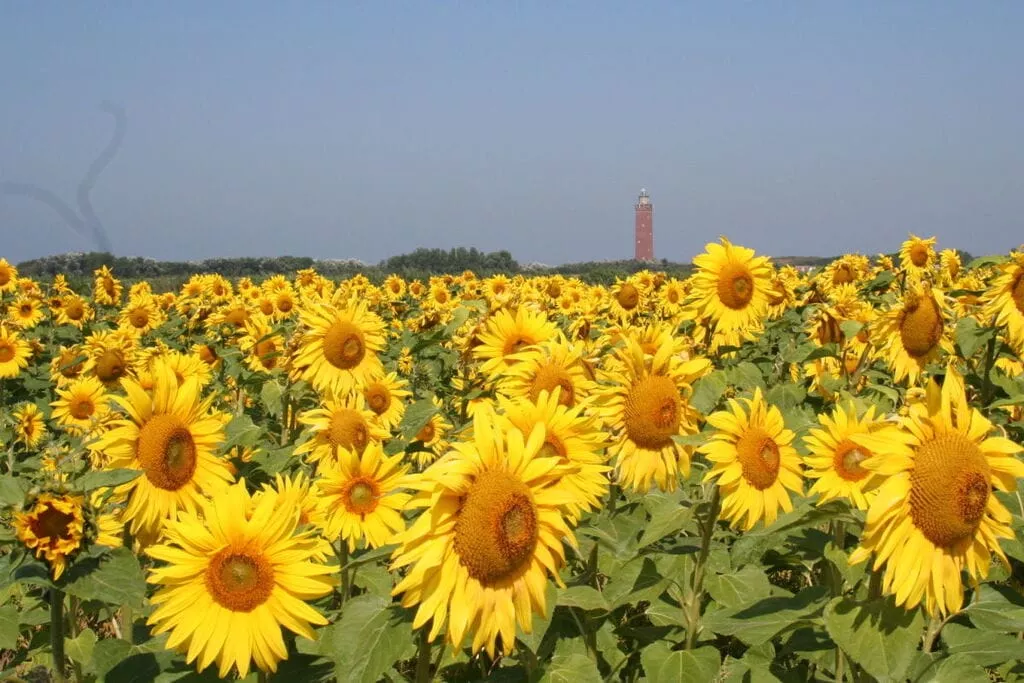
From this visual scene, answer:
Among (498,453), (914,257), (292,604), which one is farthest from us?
(914,257)

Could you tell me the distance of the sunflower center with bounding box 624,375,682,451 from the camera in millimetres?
3414

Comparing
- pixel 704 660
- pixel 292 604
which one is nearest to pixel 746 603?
pixel 704 660

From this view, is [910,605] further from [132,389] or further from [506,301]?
[506,301]

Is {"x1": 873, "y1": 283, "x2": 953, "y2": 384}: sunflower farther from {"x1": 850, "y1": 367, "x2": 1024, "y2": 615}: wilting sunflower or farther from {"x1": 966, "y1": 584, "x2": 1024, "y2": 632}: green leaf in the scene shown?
{"x1": 850, "y1": 367, "x2": 1024, "y2": 615}: wilting sunflower

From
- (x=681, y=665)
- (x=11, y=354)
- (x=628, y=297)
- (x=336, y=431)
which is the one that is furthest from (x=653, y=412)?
(x=11, y=354)

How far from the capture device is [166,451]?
3182 millimetres

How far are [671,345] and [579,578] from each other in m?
1.03

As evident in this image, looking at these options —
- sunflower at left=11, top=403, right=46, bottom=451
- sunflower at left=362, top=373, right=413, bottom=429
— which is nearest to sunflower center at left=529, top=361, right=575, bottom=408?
sunflower at left=362, top=373, right=413, bottom=429

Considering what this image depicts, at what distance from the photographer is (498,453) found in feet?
6.96

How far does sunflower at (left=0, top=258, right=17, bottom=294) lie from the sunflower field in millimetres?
8141

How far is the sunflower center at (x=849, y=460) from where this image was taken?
3.34 m

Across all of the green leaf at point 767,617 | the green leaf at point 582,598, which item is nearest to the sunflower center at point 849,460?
the green leaf at point 767,617

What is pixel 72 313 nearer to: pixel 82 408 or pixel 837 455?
pixel 82 408

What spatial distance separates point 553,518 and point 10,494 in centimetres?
138
